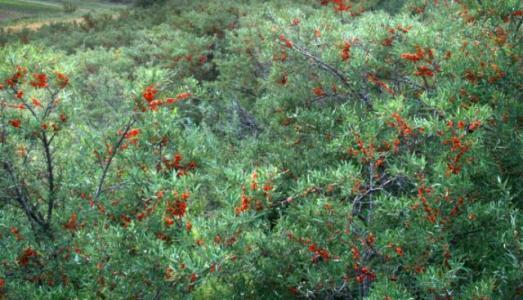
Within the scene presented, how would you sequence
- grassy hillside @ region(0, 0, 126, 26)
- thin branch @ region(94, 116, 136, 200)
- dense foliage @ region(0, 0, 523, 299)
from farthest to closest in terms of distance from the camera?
grassy hillside @ region(0, 0, 126, 26) → thin branch @ region(94, 116, 136, 200) → dense foliage @ region(0, 0, 523, 299)

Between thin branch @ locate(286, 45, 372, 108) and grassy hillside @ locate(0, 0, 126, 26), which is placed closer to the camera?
thin branch @ locate(286, 45, 372, 108)

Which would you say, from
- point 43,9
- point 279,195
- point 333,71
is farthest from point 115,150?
point 43,9

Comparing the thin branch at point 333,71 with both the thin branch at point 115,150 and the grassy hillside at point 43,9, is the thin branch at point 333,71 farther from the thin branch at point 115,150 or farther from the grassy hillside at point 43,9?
the grassy hillside at point 43,9

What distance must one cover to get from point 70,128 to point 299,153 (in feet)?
9.38

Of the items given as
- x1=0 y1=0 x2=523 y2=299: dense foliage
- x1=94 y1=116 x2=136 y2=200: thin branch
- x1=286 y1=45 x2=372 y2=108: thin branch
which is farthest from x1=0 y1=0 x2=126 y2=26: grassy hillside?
x1=94 y1=116 x2=136 y2=200: thin branch

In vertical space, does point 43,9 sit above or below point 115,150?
below


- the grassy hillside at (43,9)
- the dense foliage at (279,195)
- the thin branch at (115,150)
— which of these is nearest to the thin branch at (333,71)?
the dense foliage at (279,195)

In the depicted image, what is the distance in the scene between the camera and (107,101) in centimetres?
1488

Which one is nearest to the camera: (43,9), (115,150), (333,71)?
(115,150)

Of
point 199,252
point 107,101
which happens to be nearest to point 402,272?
point 199,252

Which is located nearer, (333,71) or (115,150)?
(115,150)

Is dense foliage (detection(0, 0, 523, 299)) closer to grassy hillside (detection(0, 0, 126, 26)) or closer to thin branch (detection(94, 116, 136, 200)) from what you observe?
thin branch (detection(94, 116, 136, 200))

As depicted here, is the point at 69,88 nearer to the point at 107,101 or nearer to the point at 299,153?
the point at 299,153

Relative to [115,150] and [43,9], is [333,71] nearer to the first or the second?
[115,150]
